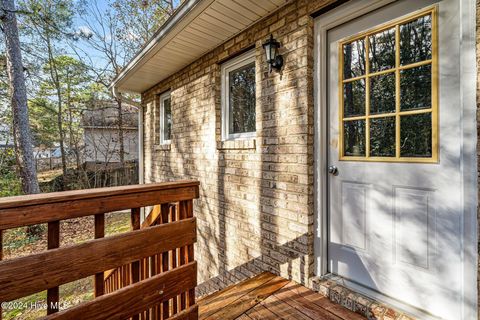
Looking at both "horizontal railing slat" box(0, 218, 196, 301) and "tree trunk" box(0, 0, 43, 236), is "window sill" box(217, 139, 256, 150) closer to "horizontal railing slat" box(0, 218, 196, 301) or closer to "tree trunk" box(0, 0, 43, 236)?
"horizontal railing slat" box(0, 218, 196, 301)

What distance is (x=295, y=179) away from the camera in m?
2.13

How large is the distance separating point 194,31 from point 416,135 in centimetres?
242

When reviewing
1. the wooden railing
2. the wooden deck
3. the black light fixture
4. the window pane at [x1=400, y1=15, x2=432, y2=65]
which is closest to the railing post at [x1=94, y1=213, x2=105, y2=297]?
the wooden railing

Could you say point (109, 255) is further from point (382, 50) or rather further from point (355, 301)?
point (382, 50)

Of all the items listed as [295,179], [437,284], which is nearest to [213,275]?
[295,179]

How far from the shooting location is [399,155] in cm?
166

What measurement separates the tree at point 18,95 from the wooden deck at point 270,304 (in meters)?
6.25

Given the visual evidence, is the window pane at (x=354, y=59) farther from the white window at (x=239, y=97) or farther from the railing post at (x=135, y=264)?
the railing post at (x=135, y=264)

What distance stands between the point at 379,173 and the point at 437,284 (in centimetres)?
76

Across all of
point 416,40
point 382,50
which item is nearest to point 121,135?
point 382,50

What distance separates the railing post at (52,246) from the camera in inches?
40.8

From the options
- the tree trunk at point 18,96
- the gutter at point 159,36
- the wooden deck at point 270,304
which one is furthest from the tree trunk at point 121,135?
the wooden deck at point 270,304

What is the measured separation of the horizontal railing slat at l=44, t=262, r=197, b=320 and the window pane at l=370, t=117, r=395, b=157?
59.2 inches

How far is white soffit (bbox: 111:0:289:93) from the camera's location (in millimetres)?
2271
